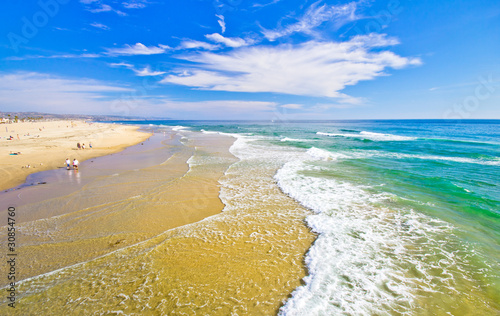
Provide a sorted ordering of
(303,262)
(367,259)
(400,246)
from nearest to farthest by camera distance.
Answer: (303,262) → (367,259) → (400,246)

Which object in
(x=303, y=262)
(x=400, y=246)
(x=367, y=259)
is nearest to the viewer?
(x=303, y=262)

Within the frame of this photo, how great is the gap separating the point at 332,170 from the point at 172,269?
12660mm

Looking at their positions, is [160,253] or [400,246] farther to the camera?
[400,246]

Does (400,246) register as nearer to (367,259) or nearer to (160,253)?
(367,259)

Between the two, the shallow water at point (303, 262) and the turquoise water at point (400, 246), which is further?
the turquoise water at point (400, 246)

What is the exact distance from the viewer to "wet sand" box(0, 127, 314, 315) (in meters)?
4.21

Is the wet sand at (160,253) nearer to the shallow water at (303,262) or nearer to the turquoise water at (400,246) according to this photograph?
the shallow water at (303,262)

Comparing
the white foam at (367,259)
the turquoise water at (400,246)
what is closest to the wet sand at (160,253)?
the white foam at (367,259)

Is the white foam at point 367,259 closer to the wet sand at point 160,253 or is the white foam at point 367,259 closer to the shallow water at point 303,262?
the shallow water at point 303,262

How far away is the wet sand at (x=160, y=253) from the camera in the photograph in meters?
4.21

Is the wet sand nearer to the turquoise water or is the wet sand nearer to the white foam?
the white foam

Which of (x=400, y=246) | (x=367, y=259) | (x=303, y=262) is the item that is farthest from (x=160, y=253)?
(x=400, y=246)

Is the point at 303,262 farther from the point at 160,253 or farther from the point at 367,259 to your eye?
the point at 160,253

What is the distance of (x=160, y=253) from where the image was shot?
18.7 feet
